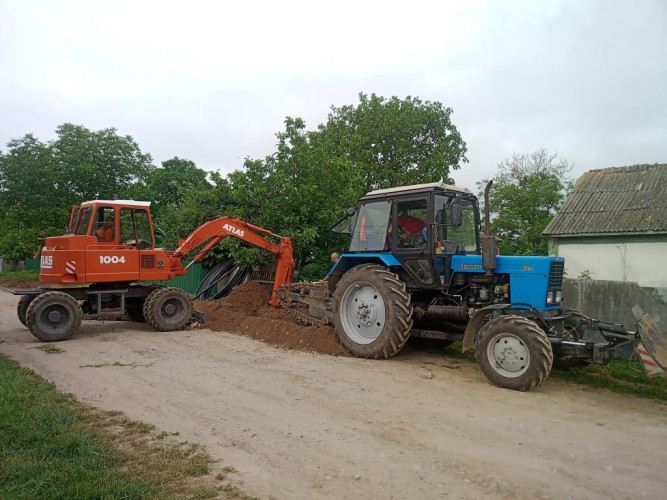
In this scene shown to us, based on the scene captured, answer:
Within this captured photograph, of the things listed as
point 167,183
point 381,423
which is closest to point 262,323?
point 381,423

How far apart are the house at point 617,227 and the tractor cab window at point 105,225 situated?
12877 mm

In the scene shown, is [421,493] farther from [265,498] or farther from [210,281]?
[210,281]

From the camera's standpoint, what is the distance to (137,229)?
37.0ft

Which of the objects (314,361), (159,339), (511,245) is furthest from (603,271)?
(159,339)

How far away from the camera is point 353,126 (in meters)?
26.3

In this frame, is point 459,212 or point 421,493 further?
point 459,212

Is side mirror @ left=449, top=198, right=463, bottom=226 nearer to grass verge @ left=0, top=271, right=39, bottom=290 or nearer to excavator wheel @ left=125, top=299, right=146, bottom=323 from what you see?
excavator wheel @ left=125, top=299, right=146, bottom=323

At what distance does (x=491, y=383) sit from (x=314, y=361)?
110 inches

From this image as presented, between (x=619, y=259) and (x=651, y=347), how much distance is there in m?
11.9

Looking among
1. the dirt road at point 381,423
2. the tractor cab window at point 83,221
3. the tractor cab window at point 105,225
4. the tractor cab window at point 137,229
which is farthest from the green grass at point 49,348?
the tractor cab window at point 137,229

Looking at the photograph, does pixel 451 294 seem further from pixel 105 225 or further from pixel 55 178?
pixel 55 178

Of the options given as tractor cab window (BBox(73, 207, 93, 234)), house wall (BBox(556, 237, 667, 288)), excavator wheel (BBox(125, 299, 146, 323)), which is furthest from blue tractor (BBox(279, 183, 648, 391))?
house wall (BBox(556, 237, 667, 288))

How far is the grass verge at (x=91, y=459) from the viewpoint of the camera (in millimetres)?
3564

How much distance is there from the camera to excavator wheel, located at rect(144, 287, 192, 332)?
11109mm
